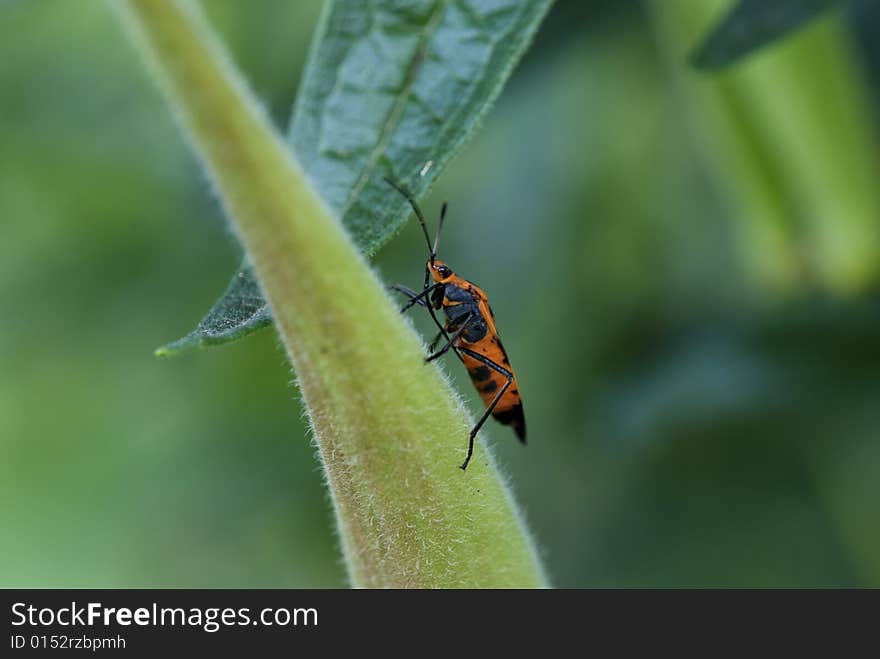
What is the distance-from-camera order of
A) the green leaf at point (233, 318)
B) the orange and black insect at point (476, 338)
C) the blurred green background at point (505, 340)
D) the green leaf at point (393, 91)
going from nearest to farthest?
the green leaf at point (233, 318) < the green leaf at point (393, 91) < the orange and black insect at point (476, 338) < the blurred green background at point (505, 340)

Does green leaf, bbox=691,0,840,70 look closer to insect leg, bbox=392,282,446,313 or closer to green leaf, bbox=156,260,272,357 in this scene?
green leaf, bbox=156,260,272,357

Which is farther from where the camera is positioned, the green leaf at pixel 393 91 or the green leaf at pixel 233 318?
the green leaf at pixel 393 91

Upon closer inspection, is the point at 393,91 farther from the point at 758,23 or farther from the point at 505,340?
the point at 505,340

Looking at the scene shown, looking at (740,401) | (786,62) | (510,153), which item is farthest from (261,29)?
(740,401)

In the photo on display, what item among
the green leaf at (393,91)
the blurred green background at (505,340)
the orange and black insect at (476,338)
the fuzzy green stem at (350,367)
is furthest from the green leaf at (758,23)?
the blurred green background at (505,340)

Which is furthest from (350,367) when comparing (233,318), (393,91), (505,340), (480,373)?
(505,340)

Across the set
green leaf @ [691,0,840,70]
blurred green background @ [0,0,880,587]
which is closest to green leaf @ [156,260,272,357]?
green leaf @ [691,0,840,70]

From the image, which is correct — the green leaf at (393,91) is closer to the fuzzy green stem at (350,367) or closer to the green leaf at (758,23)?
the fuzzy green stem at (350,367)

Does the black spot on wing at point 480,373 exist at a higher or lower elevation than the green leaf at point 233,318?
lower

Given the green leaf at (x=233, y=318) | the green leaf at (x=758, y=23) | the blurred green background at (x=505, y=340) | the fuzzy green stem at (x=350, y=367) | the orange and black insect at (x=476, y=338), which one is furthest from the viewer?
the blurred green background at (x=505, y=340)
